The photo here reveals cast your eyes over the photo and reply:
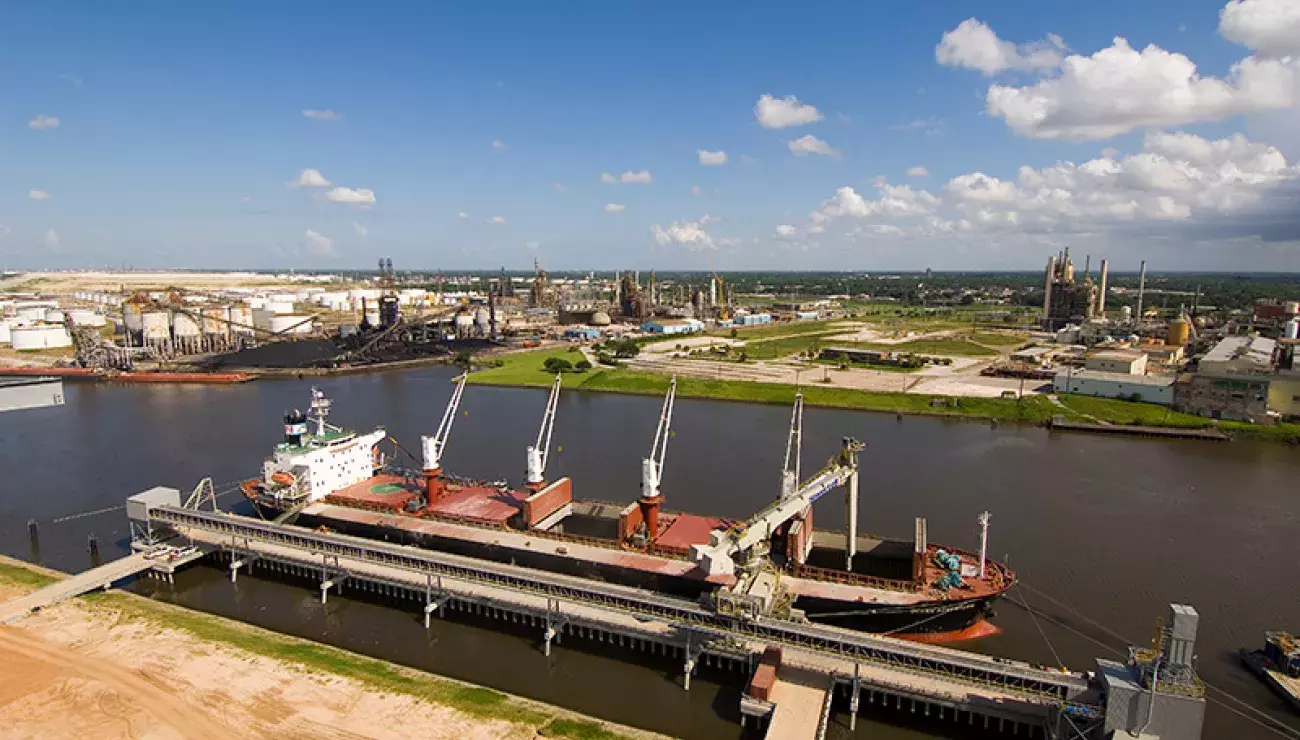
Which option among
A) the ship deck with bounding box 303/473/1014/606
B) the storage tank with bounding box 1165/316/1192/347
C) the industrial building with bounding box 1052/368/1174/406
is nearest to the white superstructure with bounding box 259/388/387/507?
the ship deck with bounding box 303/473/1014/606

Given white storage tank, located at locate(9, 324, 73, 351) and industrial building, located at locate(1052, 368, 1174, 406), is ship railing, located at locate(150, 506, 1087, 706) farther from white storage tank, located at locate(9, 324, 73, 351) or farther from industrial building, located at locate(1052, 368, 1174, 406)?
white storage tank, located at locate(9, 324, 73, 351)

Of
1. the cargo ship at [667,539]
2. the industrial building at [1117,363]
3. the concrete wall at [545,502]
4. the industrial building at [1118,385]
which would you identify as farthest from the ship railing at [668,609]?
the industrial building at [1117,363]

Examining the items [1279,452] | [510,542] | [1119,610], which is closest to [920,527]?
[1119,610]

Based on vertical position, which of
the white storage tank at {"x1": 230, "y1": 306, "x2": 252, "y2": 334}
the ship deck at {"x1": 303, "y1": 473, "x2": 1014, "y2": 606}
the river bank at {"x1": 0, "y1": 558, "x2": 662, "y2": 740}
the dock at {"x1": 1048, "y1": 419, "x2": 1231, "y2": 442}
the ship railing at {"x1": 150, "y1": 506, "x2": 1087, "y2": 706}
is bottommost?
the river bank at {"x1": 0, "y1": 558, "x2": 662, "y2": 740}

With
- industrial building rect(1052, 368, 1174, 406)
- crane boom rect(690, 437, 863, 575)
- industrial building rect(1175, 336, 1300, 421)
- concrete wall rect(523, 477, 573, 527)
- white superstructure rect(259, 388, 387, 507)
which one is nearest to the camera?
crane boom rect(690, 437, 863, 575)

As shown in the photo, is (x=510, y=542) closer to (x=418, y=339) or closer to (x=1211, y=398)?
(x=1211, y=398)
